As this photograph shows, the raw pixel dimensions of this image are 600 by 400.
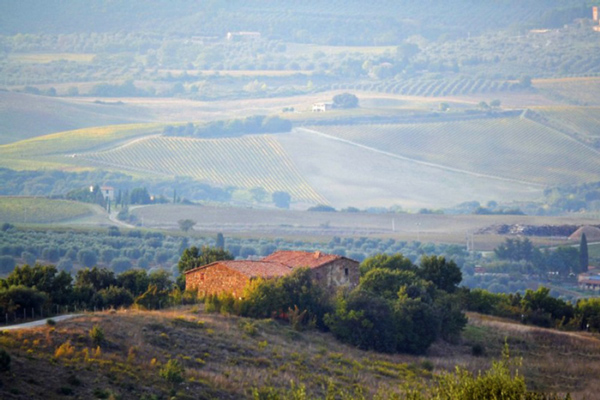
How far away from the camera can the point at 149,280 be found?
190 feet

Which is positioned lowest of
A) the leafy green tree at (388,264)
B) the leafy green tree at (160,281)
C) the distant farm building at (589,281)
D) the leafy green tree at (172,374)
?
the distant farm building at (589,281)

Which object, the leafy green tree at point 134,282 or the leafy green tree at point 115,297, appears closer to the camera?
the leafy green tree at point 115,297

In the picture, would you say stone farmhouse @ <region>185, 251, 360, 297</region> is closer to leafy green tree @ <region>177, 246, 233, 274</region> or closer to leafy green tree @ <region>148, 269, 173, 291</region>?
leafy green tree @ <region>148, 269, 173, 291</region>

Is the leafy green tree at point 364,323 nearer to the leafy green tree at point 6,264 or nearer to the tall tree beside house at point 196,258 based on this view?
the tall tree beside house at point 196,258

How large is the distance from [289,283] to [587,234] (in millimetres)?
94413

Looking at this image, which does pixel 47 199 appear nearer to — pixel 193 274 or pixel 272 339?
pixel 193 274

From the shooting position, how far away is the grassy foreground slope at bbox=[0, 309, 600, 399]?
118 ft

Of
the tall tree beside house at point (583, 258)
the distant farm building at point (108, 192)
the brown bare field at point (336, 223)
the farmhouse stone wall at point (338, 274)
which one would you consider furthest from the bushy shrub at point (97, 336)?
the distant farm building at point (108, 192)

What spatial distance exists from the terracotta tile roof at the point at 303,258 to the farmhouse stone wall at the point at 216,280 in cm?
337

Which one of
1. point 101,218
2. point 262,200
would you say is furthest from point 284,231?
point 262,200

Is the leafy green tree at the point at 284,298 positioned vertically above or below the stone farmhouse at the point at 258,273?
below

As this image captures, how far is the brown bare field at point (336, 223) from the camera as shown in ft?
458

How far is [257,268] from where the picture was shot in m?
56.3

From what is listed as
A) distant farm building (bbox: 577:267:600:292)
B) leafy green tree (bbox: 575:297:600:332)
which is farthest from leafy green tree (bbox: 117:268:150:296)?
distant farm building (bbox: 577:267:600:292)
